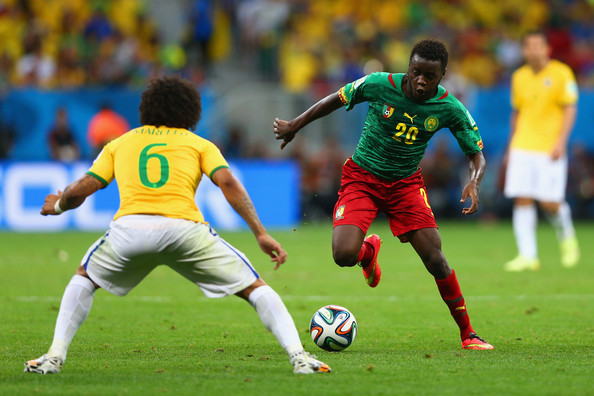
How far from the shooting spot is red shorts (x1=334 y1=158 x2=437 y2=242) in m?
6.92

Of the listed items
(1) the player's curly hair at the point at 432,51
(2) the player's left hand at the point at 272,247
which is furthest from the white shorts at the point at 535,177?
(2) the player's left hand at the point at 272,247

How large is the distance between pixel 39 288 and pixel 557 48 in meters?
17.7

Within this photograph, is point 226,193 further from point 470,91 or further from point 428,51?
point 470,91

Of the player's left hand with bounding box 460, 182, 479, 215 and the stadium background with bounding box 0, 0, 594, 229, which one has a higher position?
the stadium background with bounding box 0, 0, 594, 229

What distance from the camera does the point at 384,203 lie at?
7.11 metres

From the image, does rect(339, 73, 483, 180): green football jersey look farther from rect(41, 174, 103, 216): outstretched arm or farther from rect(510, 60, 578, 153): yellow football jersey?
rect(510, 60, 578, 153): yellow football jersey

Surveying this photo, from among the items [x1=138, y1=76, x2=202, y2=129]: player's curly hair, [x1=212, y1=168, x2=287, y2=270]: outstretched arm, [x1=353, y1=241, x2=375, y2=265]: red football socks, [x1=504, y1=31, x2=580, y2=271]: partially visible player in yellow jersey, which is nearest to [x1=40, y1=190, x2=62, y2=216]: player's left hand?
[x1=138, y1=76, x2=202, y2=129]: player's curly hair

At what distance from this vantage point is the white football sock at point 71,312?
17.7ft

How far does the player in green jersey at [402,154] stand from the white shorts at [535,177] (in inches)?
222

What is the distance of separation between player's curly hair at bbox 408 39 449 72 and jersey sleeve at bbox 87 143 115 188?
7.62 ft

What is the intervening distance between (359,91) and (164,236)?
226 centimetres

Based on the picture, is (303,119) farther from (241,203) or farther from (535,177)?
(535,177)

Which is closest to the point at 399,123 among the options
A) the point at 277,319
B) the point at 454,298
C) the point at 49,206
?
the point at 454,298

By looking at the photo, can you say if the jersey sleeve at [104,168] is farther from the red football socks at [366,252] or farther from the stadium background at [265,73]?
the stadium background at [265,73]
